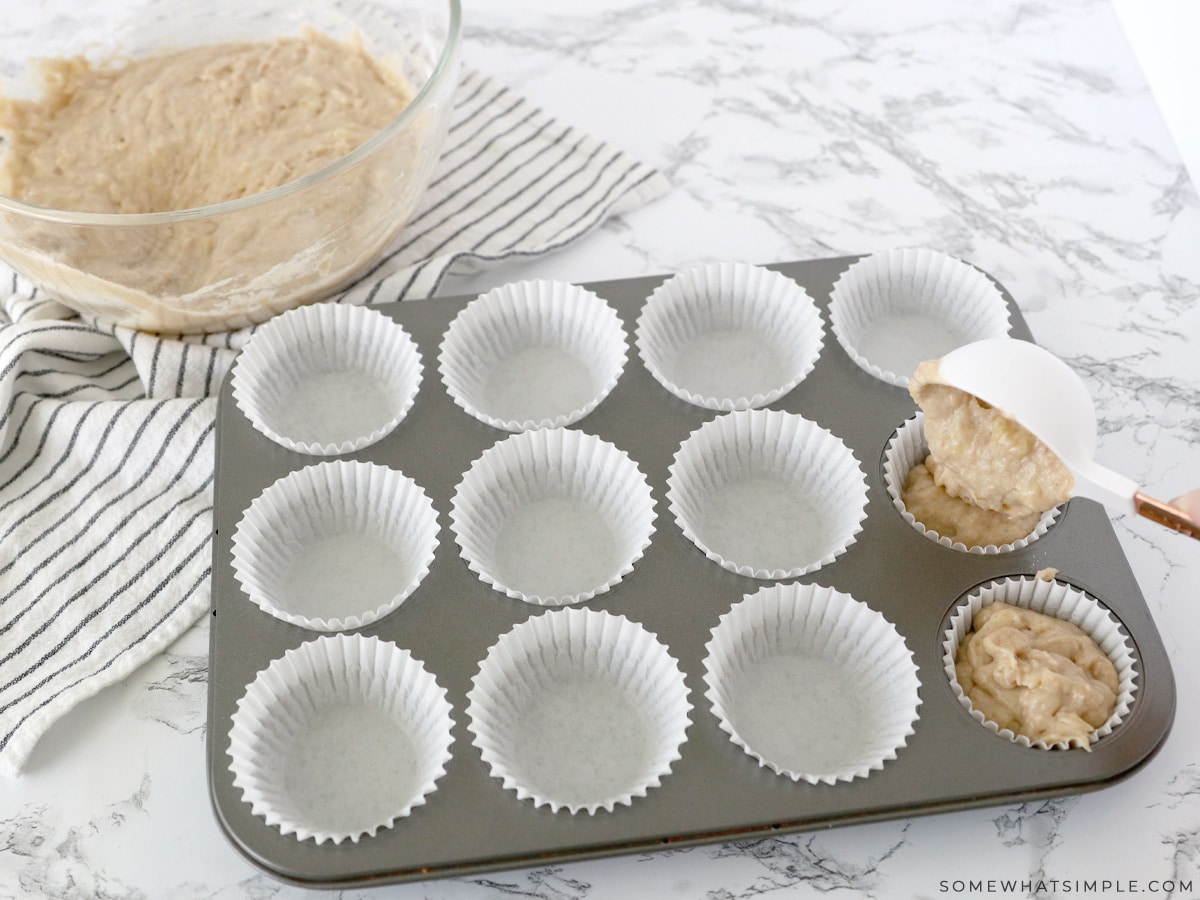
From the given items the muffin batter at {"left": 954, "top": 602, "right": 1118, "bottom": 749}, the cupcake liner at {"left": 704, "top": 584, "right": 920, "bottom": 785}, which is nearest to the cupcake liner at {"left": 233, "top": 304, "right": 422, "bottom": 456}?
the cupcake liner at {"left": 704, "top": 584, "right": 920, "bottom": 785}

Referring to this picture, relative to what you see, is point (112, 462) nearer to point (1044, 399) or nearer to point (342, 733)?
point (342, 733)

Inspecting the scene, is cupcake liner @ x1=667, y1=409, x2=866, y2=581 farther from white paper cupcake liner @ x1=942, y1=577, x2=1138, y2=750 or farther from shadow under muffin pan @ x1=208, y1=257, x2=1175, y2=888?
white paper cupcake liner @ x1=942, y1=577, x2=1138, y2=750

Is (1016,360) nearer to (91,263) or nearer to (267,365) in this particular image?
(267,365)

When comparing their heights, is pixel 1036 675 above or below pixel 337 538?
above

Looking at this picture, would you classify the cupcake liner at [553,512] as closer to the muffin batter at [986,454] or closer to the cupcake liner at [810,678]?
the cupcake liner at [810,678]

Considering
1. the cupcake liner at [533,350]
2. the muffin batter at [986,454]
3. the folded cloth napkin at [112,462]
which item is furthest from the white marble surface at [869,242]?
the muffin batter at [986,454]

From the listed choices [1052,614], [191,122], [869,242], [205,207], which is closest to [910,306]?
[869,242]
